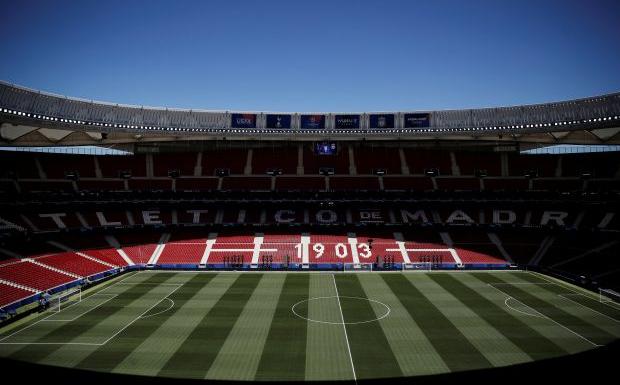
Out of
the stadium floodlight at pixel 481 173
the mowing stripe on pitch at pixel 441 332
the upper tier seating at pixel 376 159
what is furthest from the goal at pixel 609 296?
the upper tier seating at pixel 376 159

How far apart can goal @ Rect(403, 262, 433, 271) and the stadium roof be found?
655 inches

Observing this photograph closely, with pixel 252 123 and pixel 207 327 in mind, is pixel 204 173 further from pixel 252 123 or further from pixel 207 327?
pixel 207 327

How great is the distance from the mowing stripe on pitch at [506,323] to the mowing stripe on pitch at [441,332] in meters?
2.58

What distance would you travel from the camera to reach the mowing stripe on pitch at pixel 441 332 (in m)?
21.5

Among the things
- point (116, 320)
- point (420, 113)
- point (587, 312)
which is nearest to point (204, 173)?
point (420, 113)

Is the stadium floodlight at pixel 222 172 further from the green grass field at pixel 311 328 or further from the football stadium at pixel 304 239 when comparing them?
the green grass field at pixel 311 328

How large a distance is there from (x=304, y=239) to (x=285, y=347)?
27658mm

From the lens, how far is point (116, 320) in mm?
28344

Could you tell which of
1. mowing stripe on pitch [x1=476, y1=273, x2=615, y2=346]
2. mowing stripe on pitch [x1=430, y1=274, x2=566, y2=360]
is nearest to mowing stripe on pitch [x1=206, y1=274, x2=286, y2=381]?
mowing stripe on pitch [x1=430, y1=274, x2=566, y2=360]

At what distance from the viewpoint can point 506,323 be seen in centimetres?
2752

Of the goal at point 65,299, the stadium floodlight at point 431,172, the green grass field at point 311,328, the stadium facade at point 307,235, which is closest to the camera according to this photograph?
the green grass field at point 311,328

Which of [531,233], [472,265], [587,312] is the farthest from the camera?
[531,233]

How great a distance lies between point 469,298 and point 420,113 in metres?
26.6

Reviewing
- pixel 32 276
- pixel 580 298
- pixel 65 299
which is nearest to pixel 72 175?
pixel 32 276
